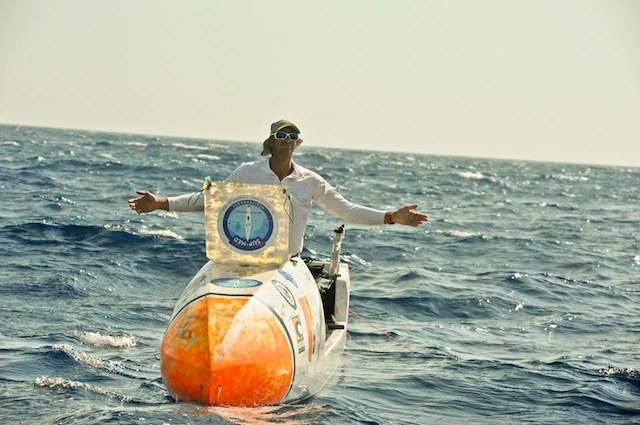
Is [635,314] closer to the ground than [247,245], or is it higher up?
closer to the ground

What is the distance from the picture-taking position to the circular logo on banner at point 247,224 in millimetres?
7648

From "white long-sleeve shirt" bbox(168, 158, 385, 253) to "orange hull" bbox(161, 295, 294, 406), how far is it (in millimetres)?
1156

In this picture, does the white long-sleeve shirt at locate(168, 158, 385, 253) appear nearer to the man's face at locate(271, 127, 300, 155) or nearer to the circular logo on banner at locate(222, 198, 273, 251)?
the man's face at locate(271, 127, 300, 155)

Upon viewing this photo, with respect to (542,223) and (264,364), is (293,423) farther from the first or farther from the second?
(542,223)

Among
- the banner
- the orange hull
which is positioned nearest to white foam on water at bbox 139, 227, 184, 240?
the banner

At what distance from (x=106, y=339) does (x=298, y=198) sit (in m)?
3.54

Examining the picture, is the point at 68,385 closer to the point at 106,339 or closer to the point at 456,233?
the point at 106,339

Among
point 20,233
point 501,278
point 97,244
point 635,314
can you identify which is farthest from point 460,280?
point 20,233

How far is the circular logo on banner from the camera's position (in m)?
7.65

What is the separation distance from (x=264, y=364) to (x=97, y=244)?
11984mm

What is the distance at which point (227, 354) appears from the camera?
6699mm

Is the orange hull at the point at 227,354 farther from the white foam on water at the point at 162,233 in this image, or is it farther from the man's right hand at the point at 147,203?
the white foam on water at the point at 162,233

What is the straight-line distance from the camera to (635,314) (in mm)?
14922

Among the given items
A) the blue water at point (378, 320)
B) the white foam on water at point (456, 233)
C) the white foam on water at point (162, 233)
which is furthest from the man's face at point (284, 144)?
the white foam on water at point (456, 233)
